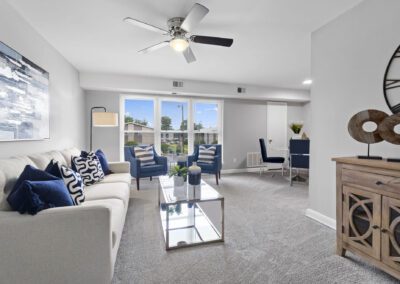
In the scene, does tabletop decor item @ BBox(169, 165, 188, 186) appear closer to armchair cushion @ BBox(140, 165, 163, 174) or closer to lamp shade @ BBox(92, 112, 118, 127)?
armchair cushion @ BBox(140, 165, 163, 174)

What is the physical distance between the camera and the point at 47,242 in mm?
1315

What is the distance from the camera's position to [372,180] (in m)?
1.61


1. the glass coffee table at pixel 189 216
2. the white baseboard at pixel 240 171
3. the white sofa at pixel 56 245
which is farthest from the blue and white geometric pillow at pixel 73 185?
the white baseboard at pixel 240 171

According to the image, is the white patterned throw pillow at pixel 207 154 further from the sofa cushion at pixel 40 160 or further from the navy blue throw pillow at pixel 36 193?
the navy blue throw pillow at pixel 36 193

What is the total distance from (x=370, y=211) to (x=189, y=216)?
187cm

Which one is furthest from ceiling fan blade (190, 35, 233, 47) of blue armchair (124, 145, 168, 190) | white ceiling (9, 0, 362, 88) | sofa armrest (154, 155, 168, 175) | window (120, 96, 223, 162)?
window (120, 96, 223, 162)

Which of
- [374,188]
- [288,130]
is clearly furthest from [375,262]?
[288,130]

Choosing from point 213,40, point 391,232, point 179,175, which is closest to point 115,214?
point 179,175

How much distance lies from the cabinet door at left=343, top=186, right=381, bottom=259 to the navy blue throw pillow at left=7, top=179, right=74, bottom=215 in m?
2.26

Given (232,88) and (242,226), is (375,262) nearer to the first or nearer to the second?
(242,226)

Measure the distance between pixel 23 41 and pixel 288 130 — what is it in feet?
20.9

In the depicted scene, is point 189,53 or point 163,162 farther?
point 163,162

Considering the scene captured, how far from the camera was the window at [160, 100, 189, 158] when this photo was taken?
219 inches

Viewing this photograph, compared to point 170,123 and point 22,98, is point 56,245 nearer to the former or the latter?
point 22,98
